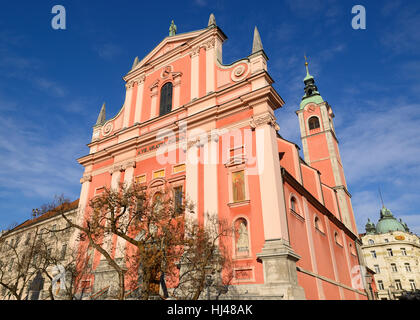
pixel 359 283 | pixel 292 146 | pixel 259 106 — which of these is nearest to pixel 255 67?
pixel 259 106

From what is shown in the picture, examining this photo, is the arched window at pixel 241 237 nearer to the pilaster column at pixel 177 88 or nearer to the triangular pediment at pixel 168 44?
the pilaster column at pixel 177 88

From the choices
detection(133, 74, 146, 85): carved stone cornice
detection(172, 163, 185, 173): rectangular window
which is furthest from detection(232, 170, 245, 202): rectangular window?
detection(133, 74, 146, 85): carved stone cornice

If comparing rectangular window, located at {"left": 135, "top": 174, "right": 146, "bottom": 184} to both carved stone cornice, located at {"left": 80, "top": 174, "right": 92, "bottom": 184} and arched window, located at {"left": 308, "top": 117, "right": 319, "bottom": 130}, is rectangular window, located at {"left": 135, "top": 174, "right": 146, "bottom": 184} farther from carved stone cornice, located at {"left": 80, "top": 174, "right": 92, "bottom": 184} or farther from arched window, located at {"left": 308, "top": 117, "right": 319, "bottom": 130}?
arched window, located at {"left": 308, "top": 117, "right": 319, "bottom": 130}

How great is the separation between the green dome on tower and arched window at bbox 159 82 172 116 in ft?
178

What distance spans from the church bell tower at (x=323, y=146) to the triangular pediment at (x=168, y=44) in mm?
21507

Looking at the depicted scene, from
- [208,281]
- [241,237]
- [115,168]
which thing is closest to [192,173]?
[241,237]

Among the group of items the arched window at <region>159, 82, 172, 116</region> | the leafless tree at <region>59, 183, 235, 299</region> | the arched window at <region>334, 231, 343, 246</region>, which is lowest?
the leafless tree at <region>59, 183, 235, 299</region>

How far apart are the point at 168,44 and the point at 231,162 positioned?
12.1m

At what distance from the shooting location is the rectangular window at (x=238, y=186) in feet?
46.4

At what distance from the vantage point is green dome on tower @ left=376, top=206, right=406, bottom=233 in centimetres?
5733

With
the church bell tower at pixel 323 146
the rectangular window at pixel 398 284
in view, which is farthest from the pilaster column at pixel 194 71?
the rectangular window at pixel 398 284

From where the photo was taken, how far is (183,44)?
20.4 metres

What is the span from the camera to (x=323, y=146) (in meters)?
35.4
